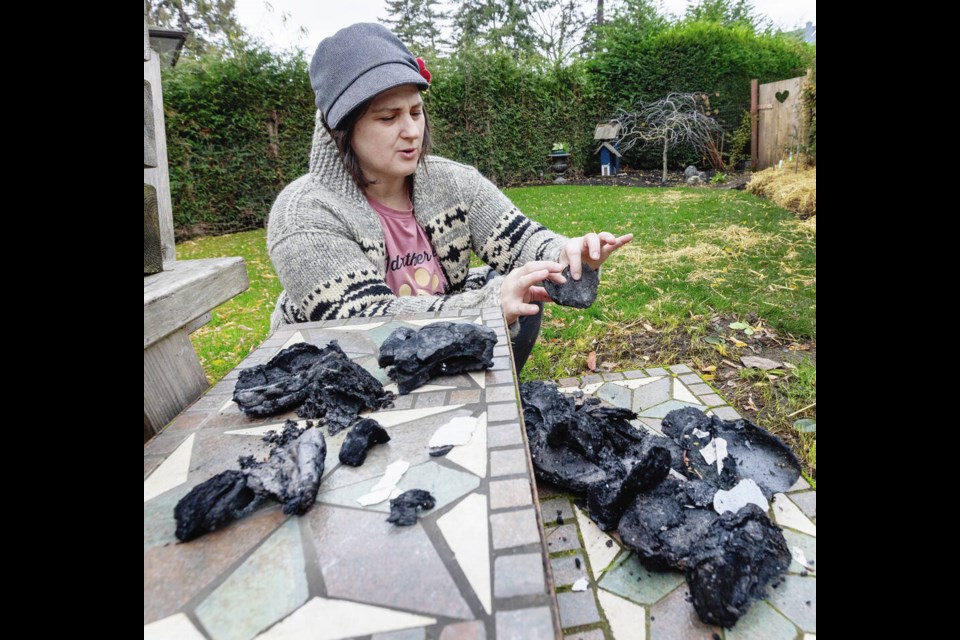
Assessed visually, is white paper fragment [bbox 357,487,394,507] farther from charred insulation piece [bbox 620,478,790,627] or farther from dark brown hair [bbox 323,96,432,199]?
dark brown hair [bbox 323,96,432,199]

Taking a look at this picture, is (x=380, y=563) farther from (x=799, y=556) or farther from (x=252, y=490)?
(x=799, y=556)

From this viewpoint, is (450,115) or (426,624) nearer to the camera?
(426,624)

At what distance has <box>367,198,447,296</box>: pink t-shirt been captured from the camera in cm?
245

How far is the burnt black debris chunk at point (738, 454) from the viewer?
1.86 meters

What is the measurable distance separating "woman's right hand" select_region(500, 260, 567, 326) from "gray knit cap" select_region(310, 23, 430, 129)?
87 centimetres

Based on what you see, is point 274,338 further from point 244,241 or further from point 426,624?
point 244,241

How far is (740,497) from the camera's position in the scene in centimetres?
174

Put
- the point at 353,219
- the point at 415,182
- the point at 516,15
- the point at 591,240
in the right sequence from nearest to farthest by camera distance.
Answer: the point at 591,240 < the point at 353,219 < the point at 415,182 < the point at 516,15

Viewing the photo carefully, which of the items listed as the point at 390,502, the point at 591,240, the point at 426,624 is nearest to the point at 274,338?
the point at 390,502

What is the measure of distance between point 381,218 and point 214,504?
170cm

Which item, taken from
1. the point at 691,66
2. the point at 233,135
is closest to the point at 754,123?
the point at 691,66

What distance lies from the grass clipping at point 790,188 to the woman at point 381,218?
6315mm

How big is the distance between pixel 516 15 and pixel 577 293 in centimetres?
2804
